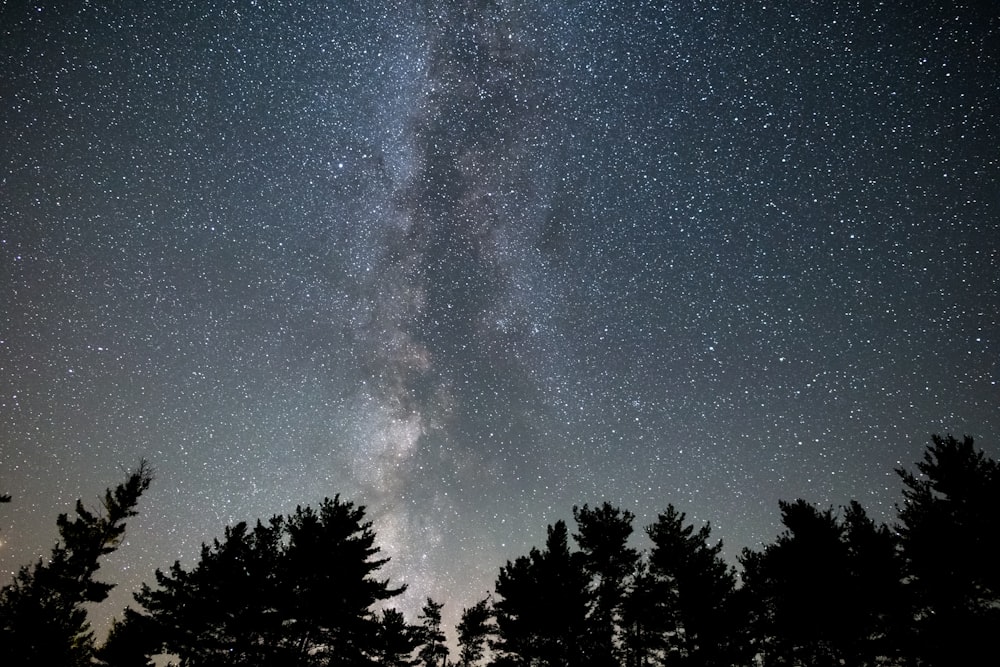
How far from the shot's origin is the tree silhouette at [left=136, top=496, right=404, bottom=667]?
1728 cm

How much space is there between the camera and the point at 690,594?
1869 cm

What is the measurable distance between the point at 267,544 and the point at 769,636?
22.9 metres

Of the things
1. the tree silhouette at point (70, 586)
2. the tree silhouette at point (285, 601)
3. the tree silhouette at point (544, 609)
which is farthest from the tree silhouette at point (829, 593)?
the tree silhouette at point (70, 586)

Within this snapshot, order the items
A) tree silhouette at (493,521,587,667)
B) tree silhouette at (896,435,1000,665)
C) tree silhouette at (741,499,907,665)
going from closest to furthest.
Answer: tree silhouette at (896,435,1000,665) → tree silhouette at (741,499,907,665) → tree silhouette at (493,521,587,667)

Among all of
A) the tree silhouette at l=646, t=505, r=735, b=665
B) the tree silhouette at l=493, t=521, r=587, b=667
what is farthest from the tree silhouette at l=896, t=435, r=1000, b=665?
the tree silhouette at l=493, t=521, r=587, b=667

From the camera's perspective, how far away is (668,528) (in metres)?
21.2

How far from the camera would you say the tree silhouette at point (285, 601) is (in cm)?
1728

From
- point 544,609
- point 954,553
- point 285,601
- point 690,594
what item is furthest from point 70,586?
point 954,553

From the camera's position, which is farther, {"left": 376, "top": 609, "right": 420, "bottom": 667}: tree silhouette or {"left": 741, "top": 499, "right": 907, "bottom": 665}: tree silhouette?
{"left": 376, "top": 609, "right": 420, "bottom": 667}: tree silhouette

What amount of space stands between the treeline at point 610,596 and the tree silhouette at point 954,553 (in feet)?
0.17

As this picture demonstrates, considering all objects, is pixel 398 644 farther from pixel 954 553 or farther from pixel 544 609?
pixel 954 553

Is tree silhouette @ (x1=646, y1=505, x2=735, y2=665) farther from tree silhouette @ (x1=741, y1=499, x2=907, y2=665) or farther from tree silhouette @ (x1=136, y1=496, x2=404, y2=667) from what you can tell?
tree silhouette @ (x1=136, y1=496, x2=404, y2=667)

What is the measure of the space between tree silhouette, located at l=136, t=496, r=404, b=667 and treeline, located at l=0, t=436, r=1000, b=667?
0.22 feet

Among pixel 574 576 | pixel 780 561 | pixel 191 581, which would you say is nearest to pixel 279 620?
pixel 191 581
